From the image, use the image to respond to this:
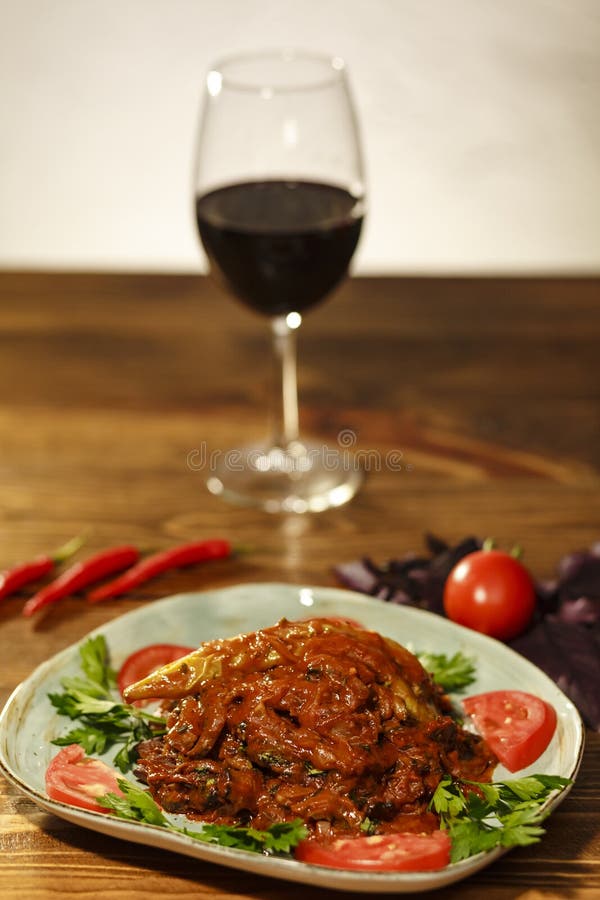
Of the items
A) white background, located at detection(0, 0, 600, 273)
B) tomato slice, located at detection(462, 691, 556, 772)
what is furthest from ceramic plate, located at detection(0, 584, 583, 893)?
white background, located at detection(0, 0, 600, 273)

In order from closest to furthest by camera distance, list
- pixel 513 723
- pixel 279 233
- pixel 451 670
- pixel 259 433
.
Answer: pixel 513 723, pixel 451 670, pixel 279 233, pixel 259 433

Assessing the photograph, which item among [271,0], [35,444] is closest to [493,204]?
[271,0]

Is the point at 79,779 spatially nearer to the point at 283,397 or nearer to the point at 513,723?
the point at 513,723

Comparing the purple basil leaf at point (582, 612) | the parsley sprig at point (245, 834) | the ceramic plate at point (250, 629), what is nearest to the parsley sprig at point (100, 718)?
the ceramic plate at point (250, 629)

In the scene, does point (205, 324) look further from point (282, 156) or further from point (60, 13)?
point (60, 13)

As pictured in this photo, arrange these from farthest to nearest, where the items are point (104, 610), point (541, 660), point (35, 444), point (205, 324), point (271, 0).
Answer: point (271, 0), point (205, 324), point (35, 444), point (104, 610), point (541, 660)

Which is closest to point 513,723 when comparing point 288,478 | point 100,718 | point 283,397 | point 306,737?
point 306,737

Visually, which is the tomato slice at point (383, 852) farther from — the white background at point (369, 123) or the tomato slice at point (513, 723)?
the white background at point (369, 123)
